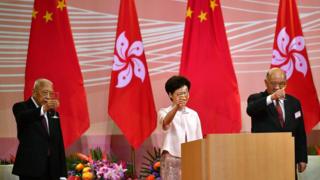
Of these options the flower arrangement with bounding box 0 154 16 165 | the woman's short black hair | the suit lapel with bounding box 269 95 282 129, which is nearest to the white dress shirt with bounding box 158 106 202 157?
the woman's short black hair

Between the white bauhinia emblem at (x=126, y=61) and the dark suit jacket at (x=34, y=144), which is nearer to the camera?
the dark suit jacket at (x=34, y=144)

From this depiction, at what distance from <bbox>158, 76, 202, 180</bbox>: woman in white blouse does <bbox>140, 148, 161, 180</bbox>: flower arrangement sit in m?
0.75

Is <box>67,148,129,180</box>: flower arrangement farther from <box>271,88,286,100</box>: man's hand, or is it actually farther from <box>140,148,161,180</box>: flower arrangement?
<box>271,88,286,100</box>: man's hand

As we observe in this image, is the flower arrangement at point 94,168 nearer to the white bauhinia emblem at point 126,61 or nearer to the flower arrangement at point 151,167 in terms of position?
the flower arrangement at point 151,167

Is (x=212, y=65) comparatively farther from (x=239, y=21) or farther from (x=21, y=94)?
(x=21, y=94)

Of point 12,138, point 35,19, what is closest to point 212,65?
point 35,19

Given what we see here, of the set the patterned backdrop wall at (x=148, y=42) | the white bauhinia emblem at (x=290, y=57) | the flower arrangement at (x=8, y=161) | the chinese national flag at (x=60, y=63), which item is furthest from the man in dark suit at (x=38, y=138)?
the white bauhinia emblem at (x=290, y=57)

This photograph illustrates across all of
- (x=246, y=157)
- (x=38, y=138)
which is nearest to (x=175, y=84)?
(x=38, y=138)

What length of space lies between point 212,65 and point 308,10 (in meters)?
1.40

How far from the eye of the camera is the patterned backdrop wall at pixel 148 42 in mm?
5836

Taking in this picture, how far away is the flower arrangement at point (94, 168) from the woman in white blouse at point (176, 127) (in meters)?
0.78

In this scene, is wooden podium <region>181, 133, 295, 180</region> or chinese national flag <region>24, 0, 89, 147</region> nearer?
wooden podium <region>181, 133, 295, 180</region>

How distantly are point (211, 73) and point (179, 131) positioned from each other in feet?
3.93

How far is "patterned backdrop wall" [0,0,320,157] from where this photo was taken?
230 inches
